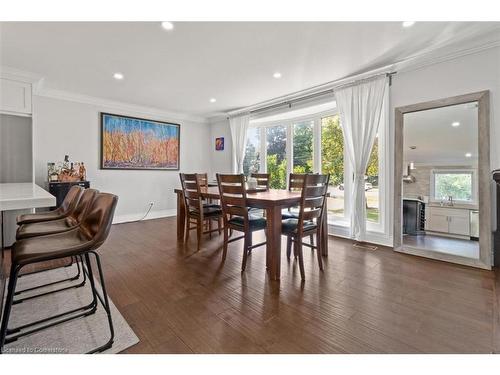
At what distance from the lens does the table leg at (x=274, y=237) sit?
2.21 m

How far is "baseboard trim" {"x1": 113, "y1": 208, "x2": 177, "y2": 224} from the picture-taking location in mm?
4680

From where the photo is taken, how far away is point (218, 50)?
2.67 m

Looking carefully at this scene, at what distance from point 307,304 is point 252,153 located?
13.0 ft

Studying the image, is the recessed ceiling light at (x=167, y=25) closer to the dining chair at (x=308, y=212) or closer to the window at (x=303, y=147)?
the dining chair at (x=308, y=212)

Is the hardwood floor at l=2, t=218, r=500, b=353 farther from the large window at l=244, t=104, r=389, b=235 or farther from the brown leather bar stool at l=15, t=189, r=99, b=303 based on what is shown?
the large window at l=244, t=104, r=389, b=235

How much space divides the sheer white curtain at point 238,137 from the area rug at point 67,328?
3.84 metres

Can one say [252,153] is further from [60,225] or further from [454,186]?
[60,225]

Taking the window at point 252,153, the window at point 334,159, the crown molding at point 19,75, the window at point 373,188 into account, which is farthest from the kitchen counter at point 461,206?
the crown molding at point 19,75

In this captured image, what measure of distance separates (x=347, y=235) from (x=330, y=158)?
128cm

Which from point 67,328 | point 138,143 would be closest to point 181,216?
point 67,328

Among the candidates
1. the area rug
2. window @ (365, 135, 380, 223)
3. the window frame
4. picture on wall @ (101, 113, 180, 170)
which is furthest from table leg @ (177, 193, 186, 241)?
the window frame

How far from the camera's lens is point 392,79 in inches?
121
